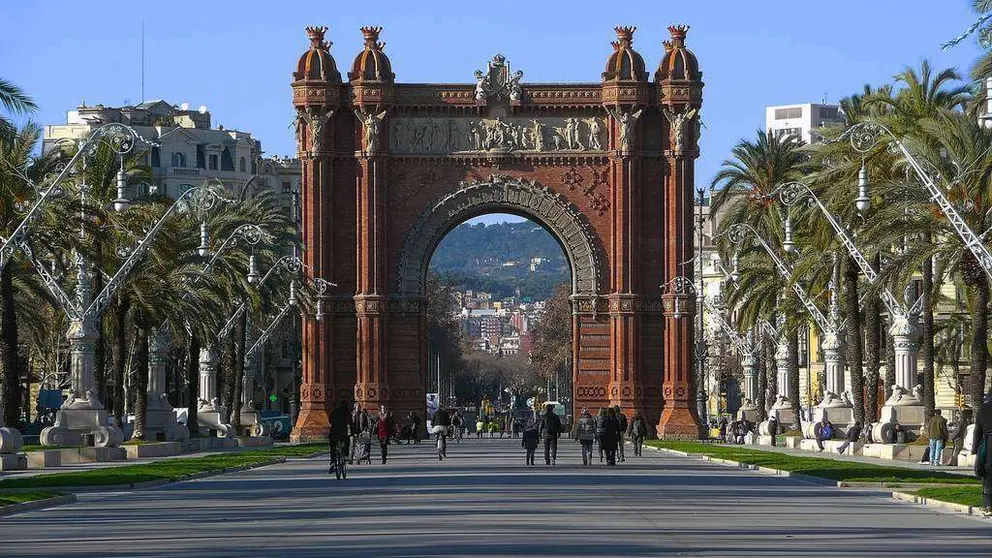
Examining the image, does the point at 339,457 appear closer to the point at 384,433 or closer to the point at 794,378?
the point at 384,433

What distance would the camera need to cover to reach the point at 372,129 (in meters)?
89.8

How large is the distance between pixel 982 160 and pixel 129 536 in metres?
31.3

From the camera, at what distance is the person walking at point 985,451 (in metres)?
29.8

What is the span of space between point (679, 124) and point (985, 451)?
59.4 m

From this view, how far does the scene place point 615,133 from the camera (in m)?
90.1

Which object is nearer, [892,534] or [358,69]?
[892,534]

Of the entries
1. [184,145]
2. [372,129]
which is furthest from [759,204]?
[184,145]

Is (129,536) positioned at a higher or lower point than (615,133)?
lower

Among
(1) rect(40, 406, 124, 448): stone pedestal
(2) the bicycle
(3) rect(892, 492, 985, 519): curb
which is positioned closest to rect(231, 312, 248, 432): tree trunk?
(1) rect(40, 406, 124, 448): stone pedestal

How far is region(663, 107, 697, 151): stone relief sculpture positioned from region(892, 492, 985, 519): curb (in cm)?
5378

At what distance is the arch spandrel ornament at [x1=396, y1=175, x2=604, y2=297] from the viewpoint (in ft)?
297

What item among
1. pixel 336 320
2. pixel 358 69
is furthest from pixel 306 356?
pixel 358 69

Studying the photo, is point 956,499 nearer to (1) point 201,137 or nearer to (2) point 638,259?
(2) point 638,259

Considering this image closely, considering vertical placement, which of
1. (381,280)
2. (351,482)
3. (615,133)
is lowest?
(351,482)
